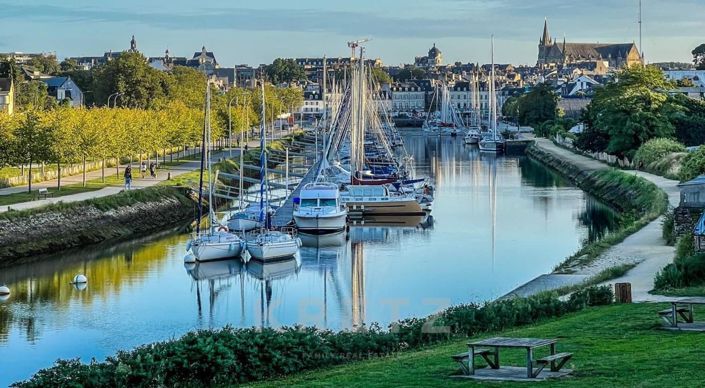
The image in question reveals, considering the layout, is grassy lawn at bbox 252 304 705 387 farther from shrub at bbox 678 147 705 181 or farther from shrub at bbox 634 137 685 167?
shrub at bbox 634 137 685 167

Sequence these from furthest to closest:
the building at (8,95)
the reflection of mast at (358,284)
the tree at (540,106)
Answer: the tree at (540,106), the building at (8,95), the reflection of mast at (358,284)

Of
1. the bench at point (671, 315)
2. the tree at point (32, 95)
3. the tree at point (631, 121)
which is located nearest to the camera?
the bench at point (671, 315)

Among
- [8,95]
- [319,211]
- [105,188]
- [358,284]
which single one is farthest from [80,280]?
[8,95]

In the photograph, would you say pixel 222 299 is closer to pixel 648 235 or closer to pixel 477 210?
pixel 648 235

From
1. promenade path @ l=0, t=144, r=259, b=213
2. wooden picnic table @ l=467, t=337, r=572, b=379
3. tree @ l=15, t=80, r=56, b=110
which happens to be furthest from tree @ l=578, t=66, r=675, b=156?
wooden picnic table @ l=467, t=337, r=572, b=379

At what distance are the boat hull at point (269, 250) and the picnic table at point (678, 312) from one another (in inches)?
918

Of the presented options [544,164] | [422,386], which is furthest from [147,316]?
[544,164]

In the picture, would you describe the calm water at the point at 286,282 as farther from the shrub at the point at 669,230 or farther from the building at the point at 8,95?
the building at the point at 8,95

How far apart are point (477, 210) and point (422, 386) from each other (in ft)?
156

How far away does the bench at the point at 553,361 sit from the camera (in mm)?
16844

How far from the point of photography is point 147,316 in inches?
1309

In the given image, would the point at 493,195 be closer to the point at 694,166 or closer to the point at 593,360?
the point at 694,166

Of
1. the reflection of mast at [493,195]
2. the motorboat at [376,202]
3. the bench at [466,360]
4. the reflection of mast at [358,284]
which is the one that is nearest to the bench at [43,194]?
the reflection of mast at [358,284]

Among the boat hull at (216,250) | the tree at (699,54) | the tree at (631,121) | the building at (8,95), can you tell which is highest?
the tree at (699,54)
